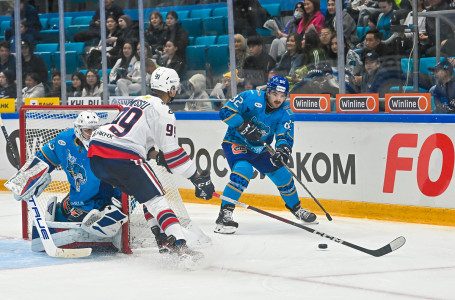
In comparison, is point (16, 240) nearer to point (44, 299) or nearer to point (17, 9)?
point (44, 299)

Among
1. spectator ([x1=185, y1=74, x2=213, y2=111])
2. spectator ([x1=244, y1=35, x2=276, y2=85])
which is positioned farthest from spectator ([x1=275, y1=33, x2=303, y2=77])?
spectator ([x1=185, y1=74, x2=213, y2=111])

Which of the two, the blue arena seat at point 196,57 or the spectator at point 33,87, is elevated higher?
the blue arena seat at point 196,57

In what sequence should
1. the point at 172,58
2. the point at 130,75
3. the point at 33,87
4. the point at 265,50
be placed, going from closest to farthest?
the point at 265,50
the point at 172,58
the point at 130,75
the point at 33,87

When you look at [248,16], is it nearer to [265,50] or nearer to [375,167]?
[265,50]

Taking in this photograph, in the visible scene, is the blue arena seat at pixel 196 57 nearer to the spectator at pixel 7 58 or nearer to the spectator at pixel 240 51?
the spectator at pixel 240 51

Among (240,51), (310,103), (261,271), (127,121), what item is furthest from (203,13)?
(261,271)

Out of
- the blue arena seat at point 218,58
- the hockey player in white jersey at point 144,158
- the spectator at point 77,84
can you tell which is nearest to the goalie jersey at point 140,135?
the hockey player in white jersey at point 144,158

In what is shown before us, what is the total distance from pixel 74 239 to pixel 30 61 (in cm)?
443

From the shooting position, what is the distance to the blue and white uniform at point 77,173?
5.00m

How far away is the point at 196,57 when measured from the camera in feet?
25.5

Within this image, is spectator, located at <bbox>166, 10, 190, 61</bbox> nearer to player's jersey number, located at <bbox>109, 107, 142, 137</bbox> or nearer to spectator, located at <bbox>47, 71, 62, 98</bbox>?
spectator, located at <bbox>47, 71, 62, 98</bbox>

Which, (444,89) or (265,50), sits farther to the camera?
(265,50)

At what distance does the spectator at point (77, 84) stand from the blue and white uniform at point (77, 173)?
11.8ft

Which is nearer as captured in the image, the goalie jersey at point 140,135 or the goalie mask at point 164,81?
the goalie jersey at point 140,135
